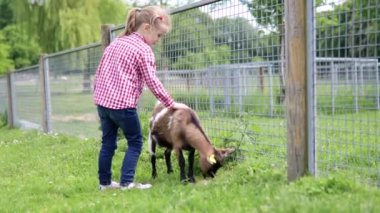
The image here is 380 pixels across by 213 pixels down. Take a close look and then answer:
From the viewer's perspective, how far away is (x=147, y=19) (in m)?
5.71

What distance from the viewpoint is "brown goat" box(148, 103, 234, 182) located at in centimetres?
590

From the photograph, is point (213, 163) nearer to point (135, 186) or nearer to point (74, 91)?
point (135, 186)

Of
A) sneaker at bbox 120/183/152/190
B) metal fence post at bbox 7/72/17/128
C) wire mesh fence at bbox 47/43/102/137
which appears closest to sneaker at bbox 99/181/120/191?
sneaker at bbox 120/183/152/190

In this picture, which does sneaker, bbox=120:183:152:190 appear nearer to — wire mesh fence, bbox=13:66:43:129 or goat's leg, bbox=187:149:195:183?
goat's leg, bbox=187:149:195:183

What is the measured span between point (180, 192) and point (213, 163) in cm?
89

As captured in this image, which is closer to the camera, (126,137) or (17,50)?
(126,137)

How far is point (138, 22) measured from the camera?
5.74m

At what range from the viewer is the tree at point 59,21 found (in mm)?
26156

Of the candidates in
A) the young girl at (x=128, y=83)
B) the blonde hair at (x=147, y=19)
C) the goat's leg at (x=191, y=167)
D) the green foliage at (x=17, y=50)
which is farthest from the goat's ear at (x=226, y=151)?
the green foliage at (x=17, y=50)

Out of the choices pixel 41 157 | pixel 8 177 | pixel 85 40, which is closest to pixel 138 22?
pixel 8 177

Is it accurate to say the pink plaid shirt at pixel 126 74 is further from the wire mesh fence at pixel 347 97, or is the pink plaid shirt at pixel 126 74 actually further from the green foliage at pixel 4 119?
the green foliage at pixel 4 119

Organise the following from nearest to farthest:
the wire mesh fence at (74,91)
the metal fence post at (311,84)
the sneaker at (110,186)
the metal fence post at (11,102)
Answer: the metal fence post at (311,84), the sneaker at (110,186), the wire mesh fence at (74,91), the metal fence post at (11,102)

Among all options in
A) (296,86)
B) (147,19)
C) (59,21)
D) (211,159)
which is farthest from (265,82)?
(59,21)

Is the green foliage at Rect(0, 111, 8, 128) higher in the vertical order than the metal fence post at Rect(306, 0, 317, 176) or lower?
lower
